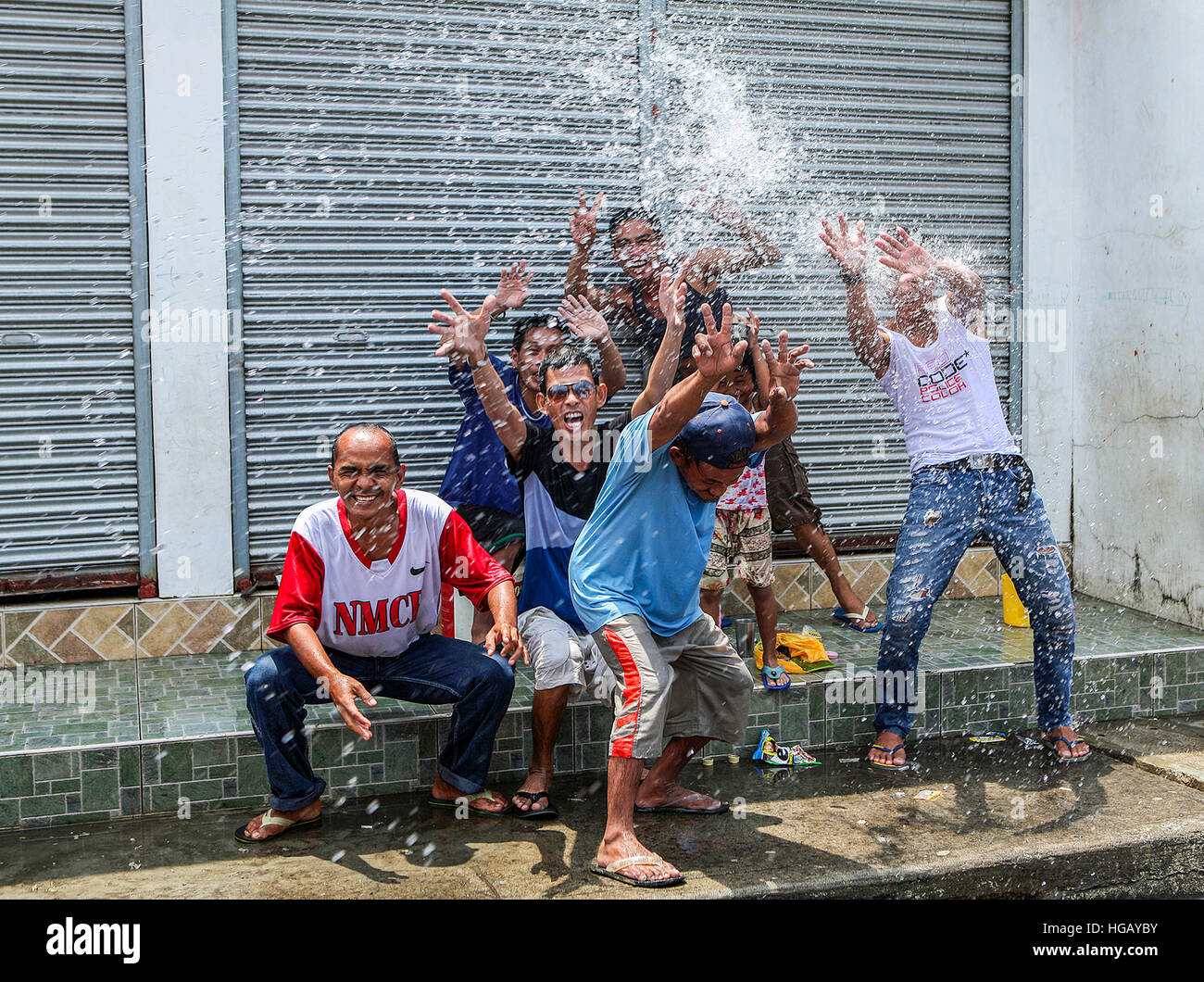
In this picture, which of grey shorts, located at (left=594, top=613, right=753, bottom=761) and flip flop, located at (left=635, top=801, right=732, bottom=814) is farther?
flip flop, located at (left=635, top=801, right=732, bottom=814)

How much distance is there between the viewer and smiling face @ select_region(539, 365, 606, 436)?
5195 mm

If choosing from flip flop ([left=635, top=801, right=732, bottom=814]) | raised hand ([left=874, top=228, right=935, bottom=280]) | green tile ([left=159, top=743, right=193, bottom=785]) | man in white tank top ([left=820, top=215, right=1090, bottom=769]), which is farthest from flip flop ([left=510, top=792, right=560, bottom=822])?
raised hand ([left=874, top=228, right=935, bottom=280])

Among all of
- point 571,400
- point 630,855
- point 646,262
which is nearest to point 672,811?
point 630,855

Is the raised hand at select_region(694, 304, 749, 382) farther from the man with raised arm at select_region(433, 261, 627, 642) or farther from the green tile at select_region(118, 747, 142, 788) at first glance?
the green tile at select_region(118, 747, 142, 788)

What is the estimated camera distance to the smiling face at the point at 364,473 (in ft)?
14.9

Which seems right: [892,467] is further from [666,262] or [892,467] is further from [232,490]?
[232,490]

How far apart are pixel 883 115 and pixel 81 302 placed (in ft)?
15.5

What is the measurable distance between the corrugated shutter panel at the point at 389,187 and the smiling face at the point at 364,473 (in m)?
2.00

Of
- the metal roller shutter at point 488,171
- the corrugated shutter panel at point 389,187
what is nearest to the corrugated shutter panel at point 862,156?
the metal roller shutter at point 488,171

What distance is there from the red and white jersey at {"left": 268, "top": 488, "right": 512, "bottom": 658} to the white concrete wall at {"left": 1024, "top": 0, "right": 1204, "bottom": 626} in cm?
438

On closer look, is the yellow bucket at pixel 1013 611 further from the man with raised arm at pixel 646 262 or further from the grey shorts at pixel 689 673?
the grey shorts at pixel 689 673

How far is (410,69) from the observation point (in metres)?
6.53

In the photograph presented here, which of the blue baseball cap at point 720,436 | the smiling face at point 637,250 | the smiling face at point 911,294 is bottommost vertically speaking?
the blue baseball cap at point 720,436

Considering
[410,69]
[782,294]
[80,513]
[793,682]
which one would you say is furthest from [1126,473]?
[80,513]
